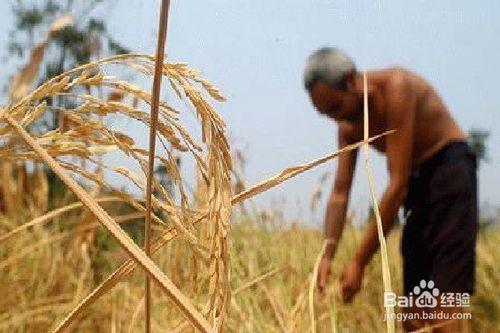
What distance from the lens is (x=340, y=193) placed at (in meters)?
3.09

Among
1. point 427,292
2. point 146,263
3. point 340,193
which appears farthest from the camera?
point 340,193

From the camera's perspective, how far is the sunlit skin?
260 cm

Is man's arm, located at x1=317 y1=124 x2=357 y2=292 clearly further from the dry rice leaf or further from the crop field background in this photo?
the dry rice leaf

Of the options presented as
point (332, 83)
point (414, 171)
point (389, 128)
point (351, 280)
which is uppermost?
point (332, 83)

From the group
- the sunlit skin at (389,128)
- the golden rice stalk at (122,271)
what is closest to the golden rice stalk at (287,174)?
the golden rice stalk at (122,271)

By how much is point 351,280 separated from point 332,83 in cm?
58

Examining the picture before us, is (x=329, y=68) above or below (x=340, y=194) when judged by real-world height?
above

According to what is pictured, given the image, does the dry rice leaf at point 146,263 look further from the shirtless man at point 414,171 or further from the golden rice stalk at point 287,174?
the shirtless man at point 414,171

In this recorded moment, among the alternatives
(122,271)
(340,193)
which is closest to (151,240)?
(122,271)

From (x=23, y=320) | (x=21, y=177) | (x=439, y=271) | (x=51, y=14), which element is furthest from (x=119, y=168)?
(x=51, y=14)

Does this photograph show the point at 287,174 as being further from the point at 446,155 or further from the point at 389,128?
the point at 446,155

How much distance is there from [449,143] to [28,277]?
1560 mm

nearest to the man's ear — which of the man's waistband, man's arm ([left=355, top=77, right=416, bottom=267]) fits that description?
man's arm ([left=355, top=77, right=416, bottom=267])

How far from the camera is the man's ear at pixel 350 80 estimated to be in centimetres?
266
